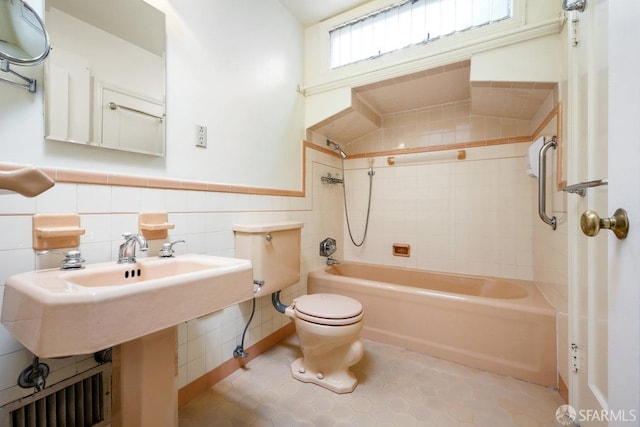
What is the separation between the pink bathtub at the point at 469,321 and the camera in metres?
1.46

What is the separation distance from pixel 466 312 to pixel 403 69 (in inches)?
67.7

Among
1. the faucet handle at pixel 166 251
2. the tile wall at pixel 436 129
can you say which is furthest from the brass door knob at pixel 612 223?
the tile wall at pixel 436 129

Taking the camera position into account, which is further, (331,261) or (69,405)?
(331,261)

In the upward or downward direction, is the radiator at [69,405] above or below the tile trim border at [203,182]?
below

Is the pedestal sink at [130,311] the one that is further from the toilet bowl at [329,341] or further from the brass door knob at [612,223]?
the brass door knob at [612,223]

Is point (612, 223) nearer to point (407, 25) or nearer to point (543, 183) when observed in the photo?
point (543, 183)

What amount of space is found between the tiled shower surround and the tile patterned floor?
0.21 meters

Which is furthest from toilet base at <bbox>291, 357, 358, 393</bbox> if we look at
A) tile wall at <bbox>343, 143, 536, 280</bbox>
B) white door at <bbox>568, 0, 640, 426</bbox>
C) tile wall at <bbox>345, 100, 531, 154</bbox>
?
tile wall at <bbox>345, 100, 531, 154</bbox>

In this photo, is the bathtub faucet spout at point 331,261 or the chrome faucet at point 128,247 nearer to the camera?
the chrome faucet at point 128,247

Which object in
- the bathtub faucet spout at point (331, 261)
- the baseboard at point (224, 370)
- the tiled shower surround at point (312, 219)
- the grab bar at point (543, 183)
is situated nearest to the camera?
the tiled shower surround at point (312, 219)

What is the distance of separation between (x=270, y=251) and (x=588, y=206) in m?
1.47

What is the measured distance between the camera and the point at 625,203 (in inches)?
21.9

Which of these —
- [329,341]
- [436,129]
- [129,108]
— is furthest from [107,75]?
[436,129]

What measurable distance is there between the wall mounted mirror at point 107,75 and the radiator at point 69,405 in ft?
2.94
